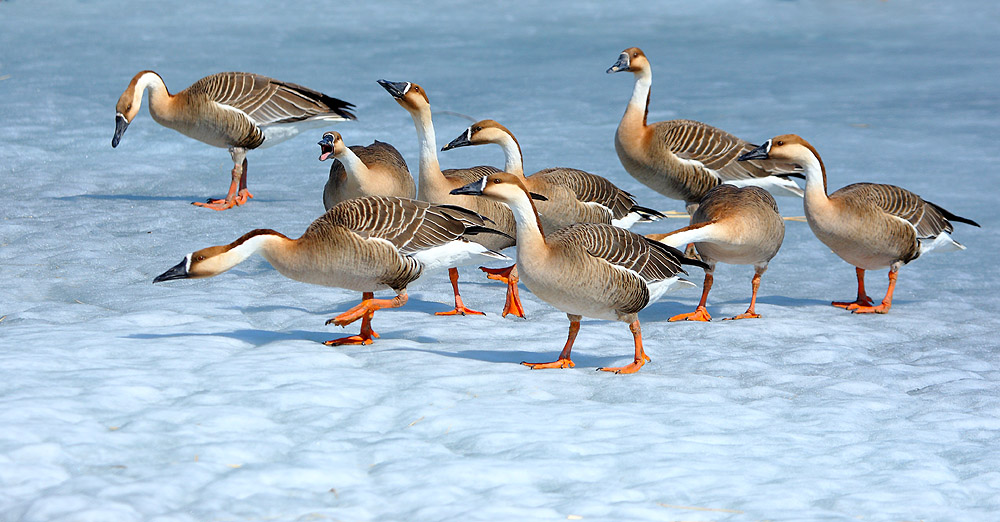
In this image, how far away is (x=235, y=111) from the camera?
40.8 feet

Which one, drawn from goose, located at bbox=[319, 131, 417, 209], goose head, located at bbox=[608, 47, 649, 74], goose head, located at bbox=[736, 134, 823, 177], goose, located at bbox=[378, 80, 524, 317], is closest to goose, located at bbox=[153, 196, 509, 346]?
goose, located at bbox=[378, 80, 524, 317]

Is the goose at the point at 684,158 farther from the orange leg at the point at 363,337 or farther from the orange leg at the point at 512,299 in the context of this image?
the orange leg at the point at 363,337

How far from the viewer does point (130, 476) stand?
492 cm

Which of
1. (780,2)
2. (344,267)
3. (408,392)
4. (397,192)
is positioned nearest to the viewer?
(408,392)

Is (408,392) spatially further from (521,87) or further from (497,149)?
(521,87)

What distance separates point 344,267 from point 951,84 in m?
15.5

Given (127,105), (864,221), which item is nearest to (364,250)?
(864,221)

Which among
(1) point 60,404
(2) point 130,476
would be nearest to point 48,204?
(1) point 60,404

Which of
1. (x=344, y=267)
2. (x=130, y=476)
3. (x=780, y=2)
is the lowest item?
(x=130, y=476)

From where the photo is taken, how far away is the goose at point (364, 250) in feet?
23.7

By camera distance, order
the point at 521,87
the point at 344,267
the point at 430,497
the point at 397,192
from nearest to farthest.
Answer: the point at 430,497 → the point at 344,267 → the point at 397,192 → the point at 521,87

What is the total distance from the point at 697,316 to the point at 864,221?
1.75 metres

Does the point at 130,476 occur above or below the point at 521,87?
below

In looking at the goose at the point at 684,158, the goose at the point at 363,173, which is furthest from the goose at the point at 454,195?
the goose at the point at 684,158
